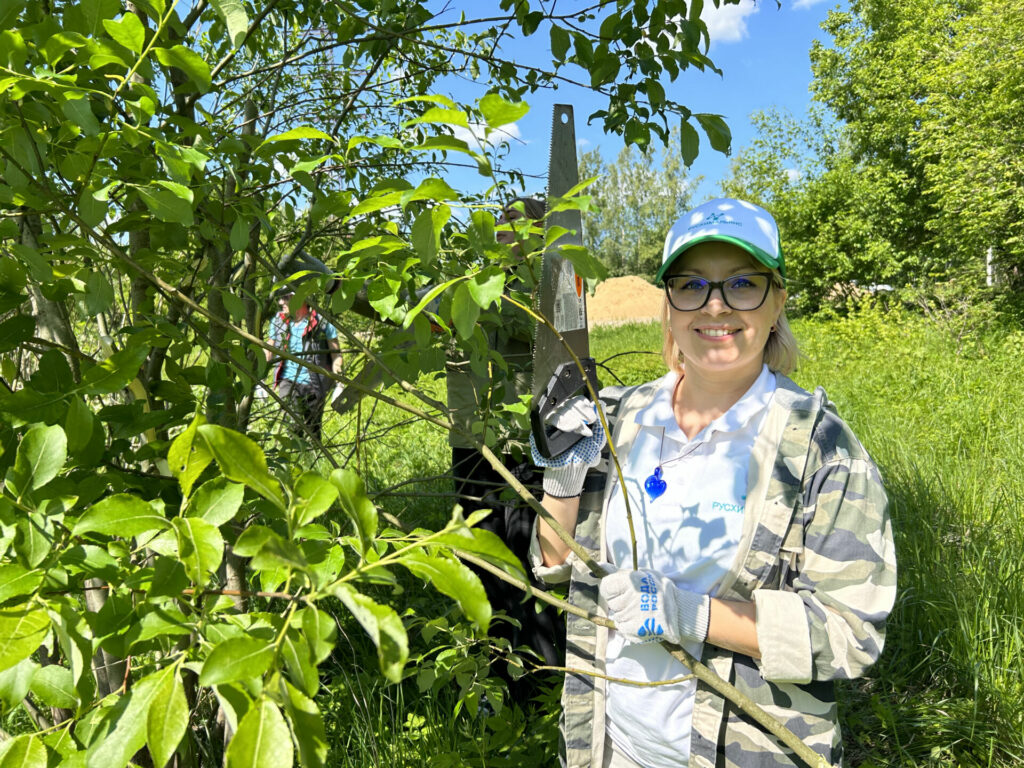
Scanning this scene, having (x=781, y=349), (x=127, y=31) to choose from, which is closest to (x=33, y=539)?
(x=127, y=31)

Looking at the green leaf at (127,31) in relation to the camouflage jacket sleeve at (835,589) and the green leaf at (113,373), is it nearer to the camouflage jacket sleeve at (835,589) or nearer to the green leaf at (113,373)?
the green leaf at (113,373)

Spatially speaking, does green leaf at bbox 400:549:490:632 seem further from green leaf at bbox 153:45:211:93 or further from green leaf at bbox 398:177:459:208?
green leaf at bbox 153:45:211:93

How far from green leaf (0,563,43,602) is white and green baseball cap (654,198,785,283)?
123 cm

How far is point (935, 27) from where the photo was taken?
911 inches

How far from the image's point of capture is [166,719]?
2.01ft

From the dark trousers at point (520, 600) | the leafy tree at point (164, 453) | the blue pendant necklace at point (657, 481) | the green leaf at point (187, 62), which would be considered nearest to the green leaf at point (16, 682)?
the leafy tree at point (164, 453)

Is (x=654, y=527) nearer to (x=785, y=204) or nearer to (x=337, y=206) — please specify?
(x=337, y=206)

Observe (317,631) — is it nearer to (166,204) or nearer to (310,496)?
(310,496)

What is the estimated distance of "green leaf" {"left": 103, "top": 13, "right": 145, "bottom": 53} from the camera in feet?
2.77

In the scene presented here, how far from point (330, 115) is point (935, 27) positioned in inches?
1098

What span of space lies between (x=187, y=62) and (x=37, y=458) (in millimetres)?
548

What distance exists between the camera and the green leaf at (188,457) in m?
0.69

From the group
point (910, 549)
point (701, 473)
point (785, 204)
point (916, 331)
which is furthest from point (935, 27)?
point (701, 473)

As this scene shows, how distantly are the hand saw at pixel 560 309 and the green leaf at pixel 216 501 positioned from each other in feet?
2.54
